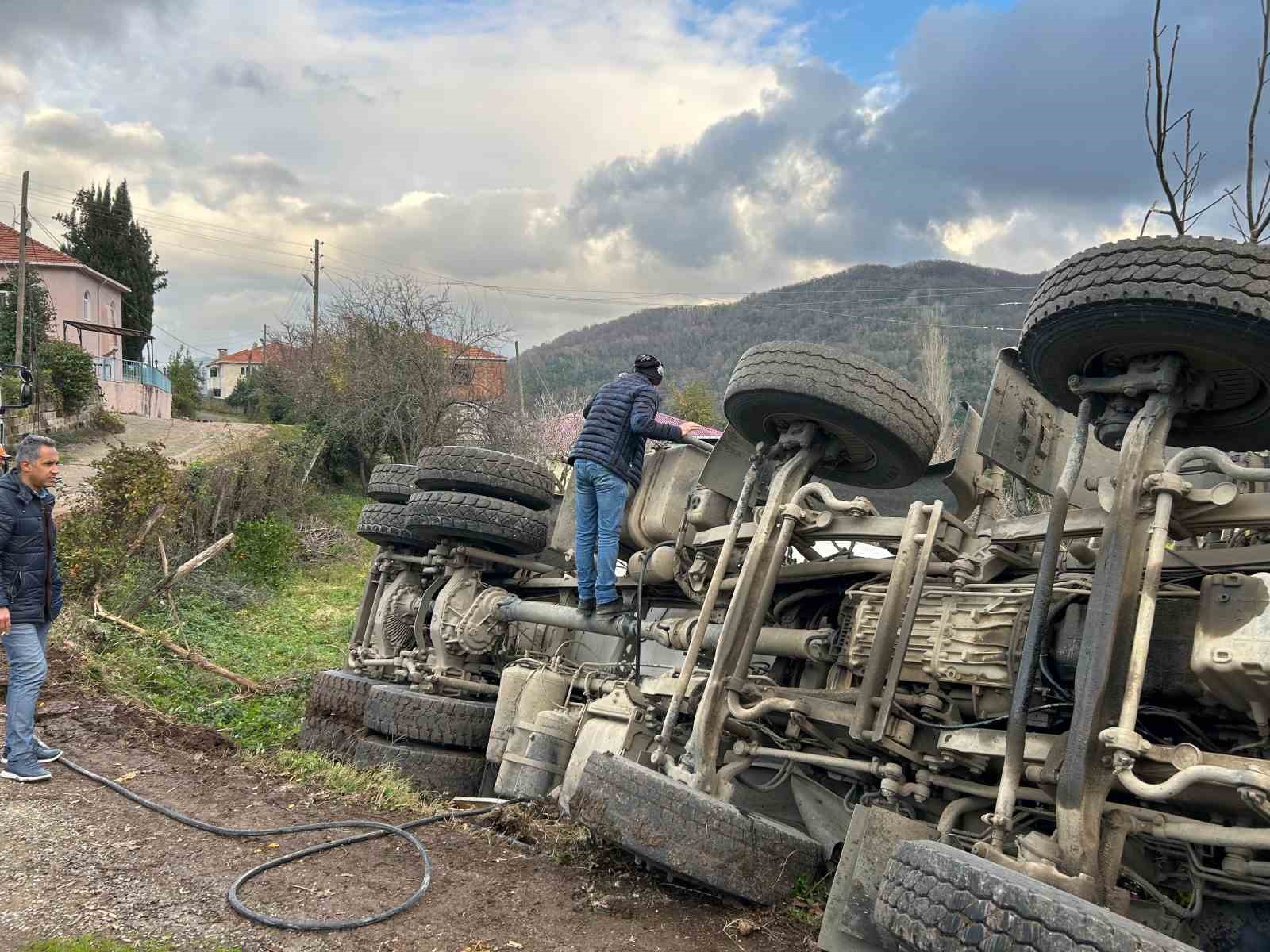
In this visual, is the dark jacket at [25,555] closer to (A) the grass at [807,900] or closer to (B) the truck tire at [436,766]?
(B) the truck tire at [436,766]

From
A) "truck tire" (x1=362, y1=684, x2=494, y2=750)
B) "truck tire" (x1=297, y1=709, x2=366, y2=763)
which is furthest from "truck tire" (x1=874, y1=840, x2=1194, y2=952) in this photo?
"truck tire" (x1=297, y1=709, x2=366, y2=763)

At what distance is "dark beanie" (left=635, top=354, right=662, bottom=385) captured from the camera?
19.6ft

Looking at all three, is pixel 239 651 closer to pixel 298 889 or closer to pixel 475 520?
pixel 475 520

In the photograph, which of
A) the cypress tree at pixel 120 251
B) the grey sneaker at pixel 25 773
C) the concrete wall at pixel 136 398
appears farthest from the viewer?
the cypress tree at pixel 120 251

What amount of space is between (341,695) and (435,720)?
0.95m

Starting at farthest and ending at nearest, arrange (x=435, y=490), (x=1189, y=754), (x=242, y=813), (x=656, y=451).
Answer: (x=435, y=490), (x=656, y=451), (x=242, y=813), (x=1189, y=754)

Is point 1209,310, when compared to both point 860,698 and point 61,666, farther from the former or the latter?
point 61,666

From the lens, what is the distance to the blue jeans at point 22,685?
568cm

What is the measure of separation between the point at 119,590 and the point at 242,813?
688 cm

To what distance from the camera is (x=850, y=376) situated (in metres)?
4.38

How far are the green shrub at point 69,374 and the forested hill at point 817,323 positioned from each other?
25.2 metres

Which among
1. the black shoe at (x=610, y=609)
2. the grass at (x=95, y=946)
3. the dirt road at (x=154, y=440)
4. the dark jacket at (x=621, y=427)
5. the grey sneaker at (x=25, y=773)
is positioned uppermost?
the dark jacket at (x=621, y=427)

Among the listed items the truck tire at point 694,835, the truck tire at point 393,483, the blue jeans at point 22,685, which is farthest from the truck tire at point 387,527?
the truck tire at point 694,835

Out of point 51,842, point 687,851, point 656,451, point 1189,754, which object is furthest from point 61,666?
point 1189,754
